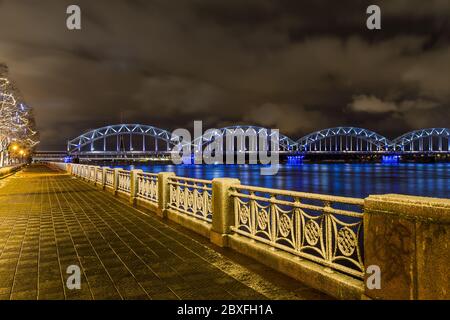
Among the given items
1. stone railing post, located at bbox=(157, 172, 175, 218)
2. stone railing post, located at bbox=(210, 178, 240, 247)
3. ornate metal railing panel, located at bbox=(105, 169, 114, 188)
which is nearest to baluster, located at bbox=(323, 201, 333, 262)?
stone railing post, located at bbox=(210, 178, 240, 247)

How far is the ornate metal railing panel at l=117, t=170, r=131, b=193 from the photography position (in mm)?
14930

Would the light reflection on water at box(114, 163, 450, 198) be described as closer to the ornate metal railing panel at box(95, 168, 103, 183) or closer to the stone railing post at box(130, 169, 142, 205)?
the ornate metal railing panel at box(95, 168, 103, 183)

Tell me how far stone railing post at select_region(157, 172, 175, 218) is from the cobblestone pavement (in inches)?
15.6

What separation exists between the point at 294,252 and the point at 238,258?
117 cm

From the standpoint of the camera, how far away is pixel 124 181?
50.7ft

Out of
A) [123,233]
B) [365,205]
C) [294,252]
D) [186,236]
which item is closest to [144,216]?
[123,233]

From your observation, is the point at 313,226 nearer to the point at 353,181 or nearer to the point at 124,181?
the point at 124,181

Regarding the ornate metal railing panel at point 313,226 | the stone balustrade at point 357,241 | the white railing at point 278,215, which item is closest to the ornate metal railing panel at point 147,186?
the white railing at point 278,215

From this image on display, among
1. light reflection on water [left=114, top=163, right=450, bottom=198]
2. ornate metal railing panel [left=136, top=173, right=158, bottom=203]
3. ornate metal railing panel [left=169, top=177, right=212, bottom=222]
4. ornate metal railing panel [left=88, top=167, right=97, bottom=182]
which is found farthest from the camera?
light reflection on water [left=114, top=163, right=450, bottom=198]

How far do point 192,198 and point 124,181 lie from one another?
7.50 meters

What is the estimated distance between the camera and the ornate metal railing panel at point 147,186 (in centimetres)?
1145

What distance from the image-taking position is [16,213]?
1129 cm

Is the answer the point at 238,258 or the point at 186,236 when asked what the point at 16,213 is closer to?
the point at 186,236

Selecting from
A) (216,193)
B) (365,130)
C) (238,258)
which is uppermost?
(365,130)
